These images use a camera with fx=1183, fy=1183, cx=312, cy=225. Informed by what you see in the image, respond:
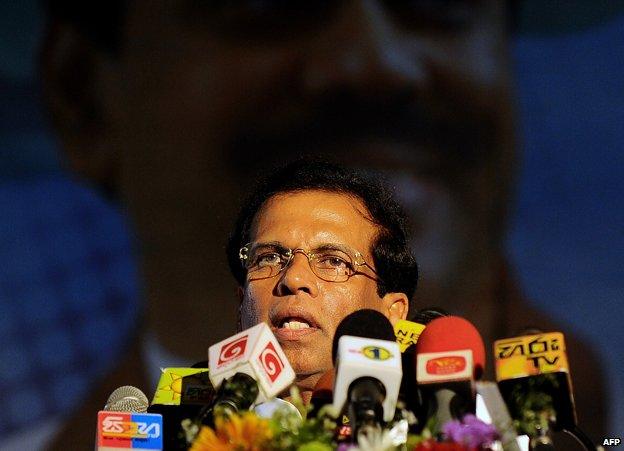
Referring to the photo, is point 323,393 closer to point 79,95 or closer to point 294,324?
point 294,324

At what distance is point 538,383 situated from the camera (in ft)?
7.88

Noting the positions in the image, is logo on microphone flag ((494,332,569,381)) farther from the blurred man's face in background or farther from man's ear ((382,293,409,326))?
the blurred man's face in background

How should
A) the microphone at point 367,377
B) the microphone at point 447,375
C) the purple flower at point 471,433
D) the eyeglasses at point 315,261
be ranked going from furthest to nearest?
the eyeglasses at point 315,261, the microphone at point 447,375, the microphone at point 367,377, the purple flower at point 471,433

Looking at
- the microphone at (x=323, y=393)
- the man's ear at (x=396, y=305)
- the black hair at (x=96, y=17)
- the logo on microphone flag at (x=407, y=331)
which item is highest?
the black hair at (x=96, y=17)

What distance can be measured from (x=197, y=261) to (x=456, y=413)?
3352mm

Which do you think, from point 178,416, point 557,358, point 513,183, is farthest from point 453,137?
→ point 557,358

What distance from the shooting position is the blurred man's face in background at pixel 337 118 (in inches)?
215

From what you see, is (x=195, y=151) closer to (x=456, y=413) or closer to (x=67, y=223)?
(x=67, y=223)

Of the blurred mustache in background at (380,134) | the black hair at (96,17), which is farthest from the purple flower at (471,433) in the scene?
the black hair at (96,17)

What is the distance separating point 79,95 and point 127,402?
314 centimetres

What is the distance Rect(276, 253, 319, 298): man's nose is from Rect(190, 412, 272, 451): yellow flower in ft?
3.80

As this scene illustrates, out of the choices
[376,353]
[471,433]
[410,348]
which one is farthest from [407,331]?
[471,433]

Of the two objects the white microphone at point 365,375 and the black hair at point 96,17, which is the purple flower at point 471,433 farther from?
the black hair at point 96,17

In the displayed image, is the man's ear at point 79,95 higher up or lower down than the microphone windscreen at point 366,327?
higher up
